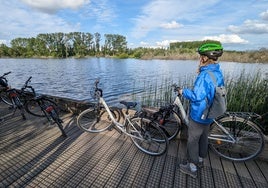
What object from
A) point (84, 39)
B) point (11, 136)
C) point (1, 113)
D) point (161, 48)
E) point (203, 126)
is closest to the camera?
point (203, 126)

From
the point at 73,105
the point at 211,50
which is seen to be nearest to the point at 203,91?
the point at 211,50

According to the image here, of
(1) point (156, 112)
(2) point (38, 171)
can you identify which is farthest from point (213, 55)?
(2) point (38, 171)

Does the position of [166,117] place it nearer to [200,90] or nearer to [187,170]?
[187,170]

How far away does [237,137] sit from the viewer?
2.32m

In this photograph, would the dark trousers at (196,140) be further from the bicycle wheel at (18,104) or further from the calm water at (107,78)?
the bicycle wheel at (18,104)

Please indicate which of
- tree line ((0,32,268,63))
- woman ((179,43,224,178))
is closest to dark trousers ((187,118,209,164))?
woman ((179,43,224,178))

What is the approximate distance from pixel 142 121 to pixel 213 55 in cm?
137

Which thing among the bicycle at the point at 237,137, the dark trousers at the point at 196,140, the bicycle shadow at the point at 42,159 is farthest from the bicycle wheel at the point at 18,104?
the dark trousers at the point at 196,140

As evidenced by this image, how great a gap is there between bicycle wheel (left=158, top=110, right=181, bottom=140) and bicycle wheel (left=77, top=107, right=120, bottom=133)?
1.00 meters

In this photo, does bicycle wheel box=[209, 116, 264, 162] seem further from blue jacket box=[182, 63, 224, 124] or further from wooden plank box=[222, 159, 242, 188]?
blue jacket box=[182, 63, 224, 124]

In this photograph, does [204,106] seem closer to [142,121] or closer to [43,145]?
[142,121]

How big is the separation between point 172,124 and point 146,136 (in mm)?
584

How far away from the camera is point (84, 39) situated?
218 ft

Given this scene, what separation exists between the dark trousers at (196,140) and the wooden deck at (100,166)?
0.87 ft
